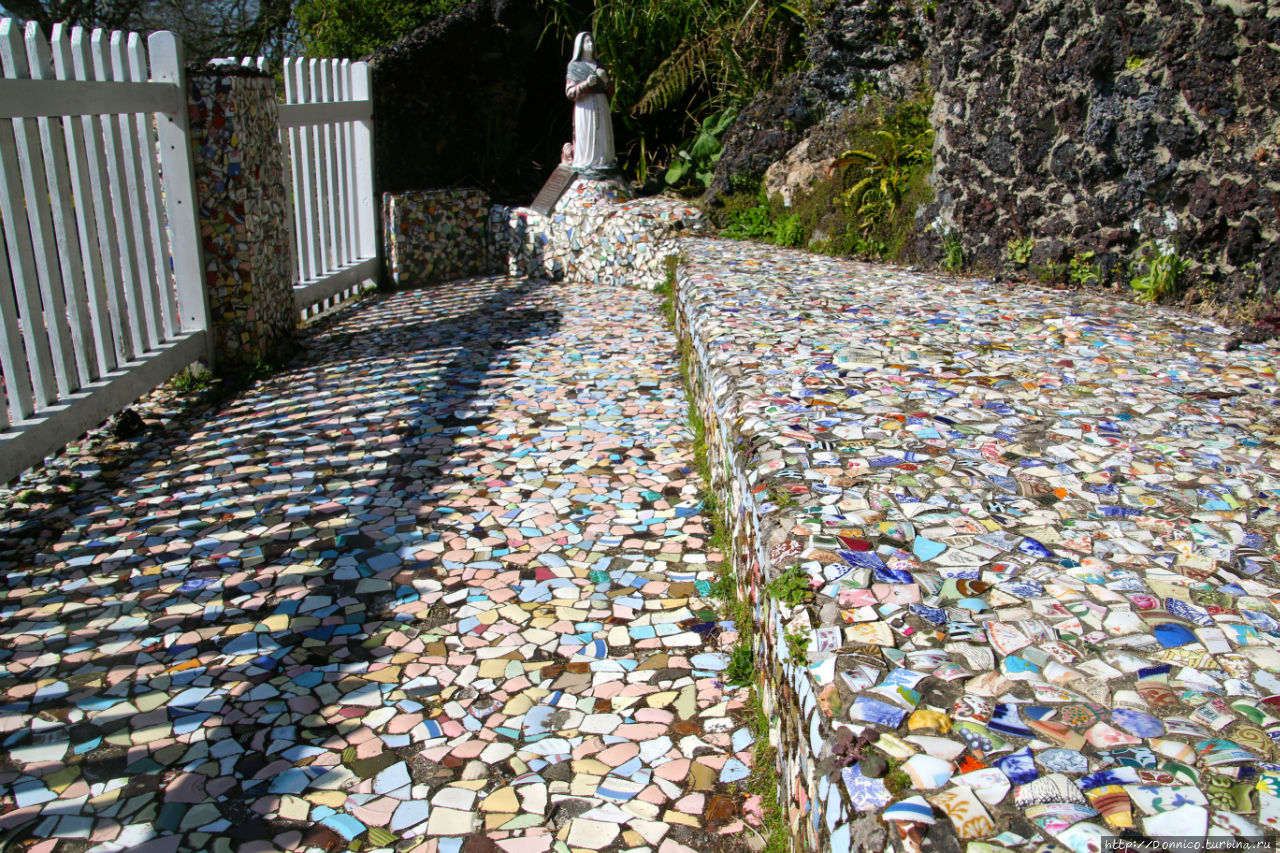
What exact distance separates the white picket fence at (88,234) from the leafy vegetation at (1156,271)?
5099 millimetres

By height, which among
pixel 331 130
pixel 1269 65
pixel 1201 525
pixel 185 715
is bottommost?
pixel 185 715

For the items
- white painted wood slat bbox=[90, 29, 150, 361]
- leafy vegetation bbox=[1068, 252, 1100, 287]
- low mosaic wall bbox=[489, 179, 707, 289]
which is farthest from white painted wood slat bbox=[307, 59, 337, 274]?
leafy vegetation bbox=[1068, 252, 1100, 287]

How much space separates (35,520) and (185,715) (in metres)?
1.61

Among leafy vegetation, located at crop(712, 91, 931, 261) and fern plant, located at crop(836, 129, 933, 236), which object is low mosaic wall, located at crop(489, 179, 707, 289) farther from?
fern plant, located at crop(836, 129, 933, 236)

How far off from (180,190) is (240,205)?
12.6 inches

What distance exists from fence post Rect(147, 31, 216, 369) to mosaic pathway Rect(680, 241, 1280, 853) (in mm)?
3041

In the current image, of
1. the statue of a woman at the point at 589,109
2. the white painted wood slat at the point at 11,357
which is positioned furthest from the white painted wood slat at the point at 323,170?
the white painted wood slat at the point at 11,357

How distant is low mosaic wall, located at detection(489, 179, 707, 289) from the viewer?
7520 mm

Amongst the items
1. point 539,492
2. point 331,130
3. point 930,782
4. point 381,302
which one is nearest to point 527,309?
point 381,302

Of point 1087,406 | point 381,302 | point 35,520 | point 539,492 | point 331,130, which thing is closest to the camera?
point 1087,406

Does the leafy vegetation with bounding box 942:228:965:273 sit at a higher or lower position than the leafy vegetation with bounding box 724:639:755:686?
higher

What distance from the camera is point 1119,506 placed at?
2432 millimetres

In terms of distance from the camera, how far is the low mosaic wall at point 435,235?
25.6ft

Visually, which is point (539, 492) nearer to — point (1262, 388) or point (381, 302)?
point (1262, 388)
